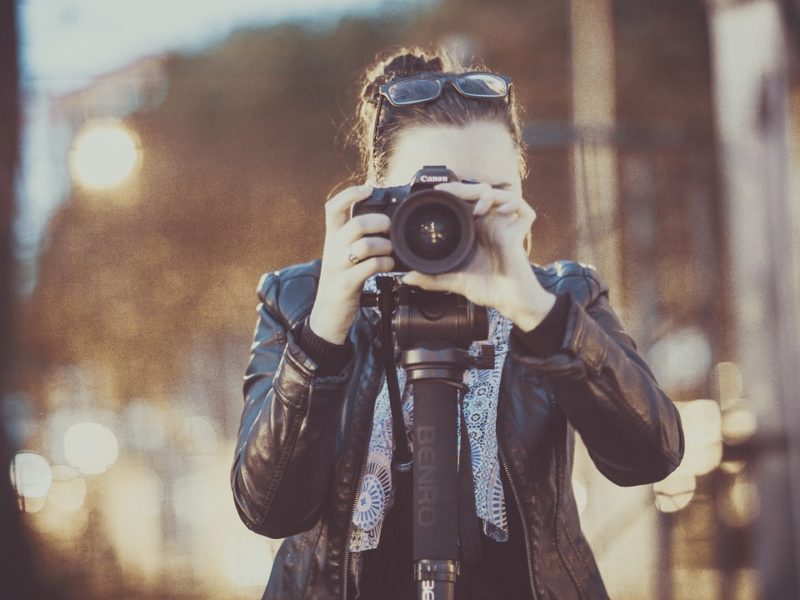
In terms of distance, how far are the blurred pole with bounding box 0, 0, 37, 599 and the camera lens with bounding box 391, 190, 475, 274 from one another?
7.03 ft

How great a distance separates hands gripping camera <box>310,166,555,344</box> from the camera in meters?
1.23

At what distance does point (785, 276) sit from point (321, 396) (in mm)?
2877

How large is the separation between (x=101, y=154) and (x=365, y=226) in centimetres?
324

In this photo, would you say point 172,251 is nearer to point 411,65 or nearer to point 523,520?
point 411,65

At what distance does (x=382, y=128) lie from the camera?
164 cm

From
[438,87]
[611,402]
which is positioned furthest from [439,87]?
[611,402]

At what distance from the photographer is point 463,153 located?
1497 millimetres

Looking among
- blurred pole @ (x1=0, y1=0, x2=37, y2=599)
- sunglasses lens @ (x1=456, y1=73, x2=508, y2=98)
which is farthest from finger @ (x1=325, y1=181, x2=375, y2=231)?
blurred pole @ (x1=0, y1=0, x2=37, y2=599)

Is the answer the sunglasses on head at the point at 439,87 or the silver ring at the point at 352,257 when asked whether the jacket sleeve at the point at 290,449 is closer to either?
the silver ring at the point at 352,257

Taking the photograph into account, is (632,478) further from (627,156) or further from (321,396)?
(627,156)

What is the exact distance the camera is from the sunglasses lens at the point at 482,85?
158cm

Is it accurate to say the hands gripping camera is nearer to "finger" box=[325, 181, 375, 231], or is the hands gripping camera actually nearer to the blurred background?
"finger" box=[325, 181, 375, 231]

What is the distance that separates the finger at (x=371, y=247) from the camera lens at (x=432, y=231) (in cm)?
4

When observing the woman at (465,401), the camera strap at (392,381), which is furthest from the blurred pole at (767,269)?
the camera strap at (392,381)
